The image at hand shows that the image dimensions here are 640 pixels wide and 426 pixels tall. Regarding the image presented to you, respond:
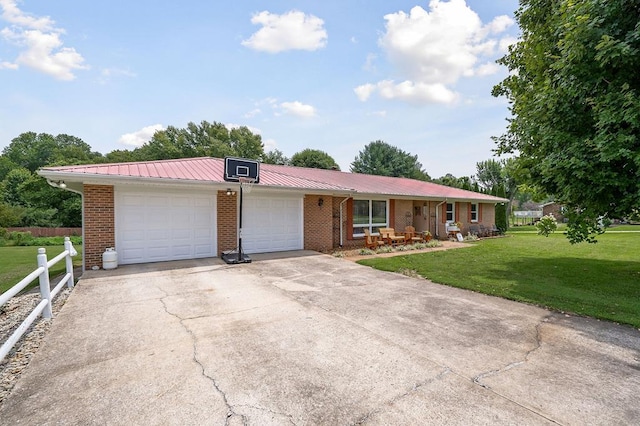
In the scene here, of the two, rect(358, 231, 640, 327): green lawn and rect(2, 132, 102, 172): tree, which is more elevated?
rect(2, 132, 102, 172): tree

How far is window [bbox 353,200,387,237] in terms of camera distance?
13.6 meters

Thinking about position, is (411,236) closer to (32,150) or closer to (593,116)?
(593,116)

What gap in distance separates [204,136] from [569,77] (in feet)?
132

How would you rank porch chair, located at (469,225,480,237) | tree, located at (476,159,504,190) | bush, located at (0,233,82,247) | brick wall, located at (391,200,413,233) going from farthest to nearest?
tree, located at (476,159,504,190) < bush, located at (0,233,82,247) < porch chair, located at (469,225,480,237) < brick wall, located at (391,200,413,233)

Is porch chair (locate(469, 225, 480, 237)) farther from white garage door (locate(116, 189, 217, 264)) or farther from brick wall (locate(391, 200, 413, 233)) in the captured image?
white garage door (locate(116, 189, 217, 264))

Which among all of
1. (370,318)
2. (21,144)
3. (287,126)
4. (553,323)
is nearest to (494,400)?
(370,318)

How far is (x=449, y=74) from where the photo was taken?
11.4 metres

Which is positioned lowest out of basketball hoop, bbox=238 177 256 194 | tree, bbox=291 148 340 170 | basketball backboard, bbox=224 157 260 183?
basketball hoop, bbox=238 177 256 194

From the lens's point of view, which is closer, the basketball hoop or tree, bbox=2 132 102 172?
the basketball hoop

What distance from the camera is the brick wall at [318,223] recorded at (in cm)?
1188

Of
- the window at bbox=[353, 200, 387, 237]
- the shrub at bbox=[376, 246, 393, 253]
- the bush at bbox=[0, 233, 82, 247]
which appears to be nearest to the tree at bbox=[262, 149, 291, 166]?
the bush at bbox=[0, 233, 82, 247]

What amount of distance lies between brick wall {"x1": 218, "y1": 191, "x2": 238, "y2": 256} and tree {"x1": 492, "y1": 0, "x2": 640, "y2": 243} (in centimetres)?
853

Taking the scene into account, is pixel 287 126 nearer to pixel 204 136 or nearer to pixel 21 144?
pixel 204 136

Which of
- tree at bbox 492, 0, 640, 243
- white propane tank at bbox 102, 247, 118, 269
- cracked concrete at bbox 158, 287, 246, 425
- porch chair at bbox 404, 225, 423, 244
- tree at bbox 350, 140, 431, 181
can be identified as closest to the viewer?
cracked concrete at bbox 158, 287, 246, 425
